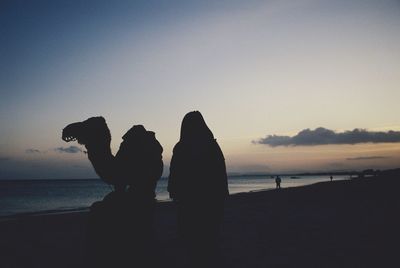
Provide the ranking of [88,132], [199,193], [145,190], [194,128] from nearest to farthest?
1. [88,132]
2. [145,190]
3. [199,193]
4. [194,128]

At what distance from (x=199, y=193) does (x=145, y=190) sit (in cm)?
71

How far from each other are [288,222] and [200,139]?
7878 millimetres

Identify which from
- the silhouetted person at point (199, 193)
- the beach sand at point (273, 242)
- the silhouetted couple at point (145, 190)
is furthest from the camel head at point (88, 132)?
the beach sand at point (273, 242)

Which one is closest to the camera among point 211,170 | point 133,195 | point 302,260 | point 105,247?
point 105,247

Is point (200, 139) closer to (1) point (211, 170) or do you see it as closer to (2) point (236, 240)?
(1) point (211, 170)

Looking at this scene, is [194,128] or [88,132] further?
[194,128]

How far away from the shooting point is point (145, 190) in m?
3.97

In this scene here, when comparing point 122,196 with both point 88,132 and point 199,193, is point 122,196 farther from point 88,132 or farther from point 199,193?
point 199,193

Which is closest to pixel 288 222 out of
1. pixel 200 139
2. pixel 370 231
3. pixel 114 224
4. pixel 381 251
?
pixel 370 231

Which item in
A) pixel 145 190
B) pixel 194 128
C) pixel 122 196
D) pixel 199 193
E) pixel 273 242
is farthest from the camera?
pixel 273 242

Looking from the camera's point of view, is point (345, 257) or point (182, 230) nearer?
point (182, 230)

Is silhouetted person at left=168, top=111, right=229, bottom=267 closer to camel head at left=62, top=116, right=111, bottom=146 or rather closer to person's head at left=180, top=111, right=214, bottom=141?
person's head at left=180, top=111, right=214, bottom=141

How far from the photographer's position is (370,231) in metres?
8.88

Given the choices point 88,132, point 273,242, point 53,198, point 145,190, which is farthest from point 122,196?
point 53,198
